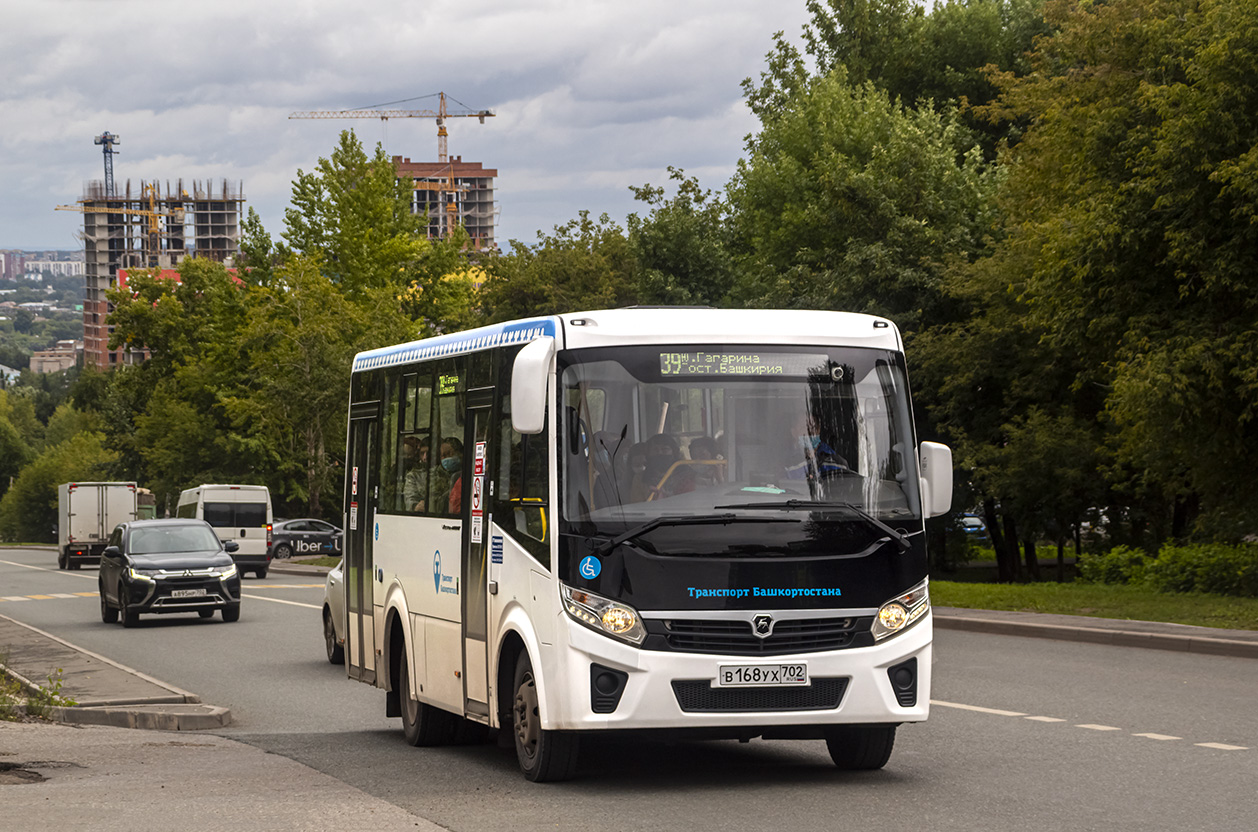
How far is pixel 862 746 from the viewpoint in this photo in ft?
31.8

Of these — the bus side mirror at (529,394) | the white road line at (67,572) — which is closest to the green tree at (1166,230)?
the bus side mirror at (529,394)

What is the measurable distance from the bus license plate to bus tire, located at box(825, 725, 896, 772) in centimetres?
79

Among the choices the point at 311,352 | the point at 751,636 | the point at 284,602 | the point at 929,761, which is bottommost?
the point at 284,602

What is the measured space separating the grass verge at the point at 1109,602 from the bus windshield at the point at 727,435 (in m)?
12.3

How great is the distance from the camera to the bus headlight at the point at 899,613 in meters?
9.04

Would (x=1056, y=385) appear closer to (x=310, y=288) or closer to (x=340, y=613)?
(x=340, y=613)

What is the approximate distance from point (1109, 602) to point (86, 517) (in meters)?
45.1

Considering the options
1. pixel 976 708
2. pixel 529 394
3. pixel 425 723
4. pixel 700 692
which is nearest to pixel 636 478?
pixel 529 394

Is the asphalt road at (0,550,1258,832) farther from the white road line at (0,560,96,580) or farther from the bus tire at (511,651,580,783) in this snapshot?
the white road line at (0,560,96,580)

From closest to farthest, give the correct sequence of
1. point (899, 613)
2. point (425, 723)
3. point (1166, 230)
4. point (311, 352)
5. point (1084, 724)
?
1. point (899, 613)
2. point (425, 723)
3. point (1084, 724)
4. point (1166, 230)
5. point (311, 352)

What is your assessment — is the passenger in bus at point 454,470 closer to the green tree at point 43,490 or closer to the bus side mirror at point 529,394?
the bus side mirror at point 529,394

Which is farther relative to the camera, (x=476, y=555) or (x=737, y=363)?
(x=476, y=555)

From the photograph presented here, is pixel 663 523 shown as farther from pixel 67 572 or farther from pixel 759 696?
pixel 67 572

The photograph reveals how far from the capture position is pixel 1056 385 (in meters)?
37.0
